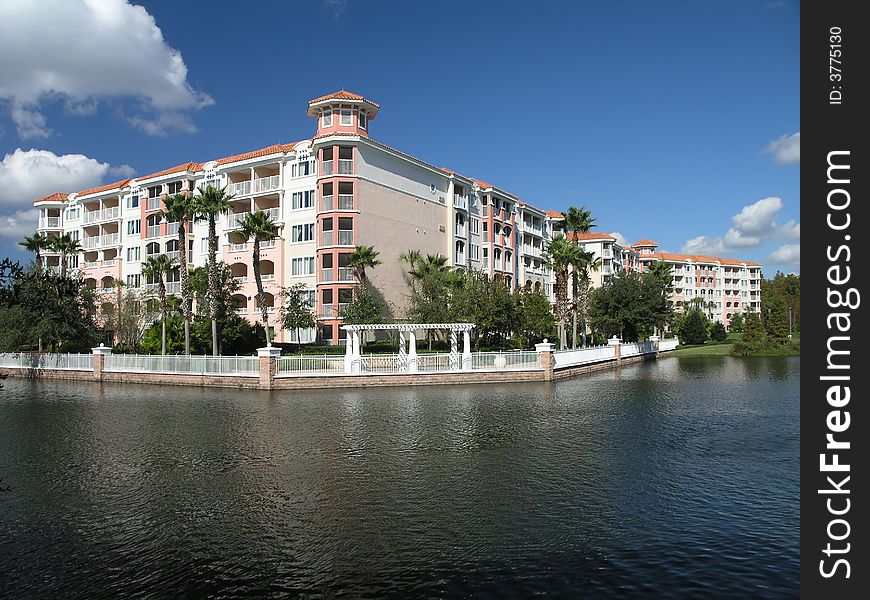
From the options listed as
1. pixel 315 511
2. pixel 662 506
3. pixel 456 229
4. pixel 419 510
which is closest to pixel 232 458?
pixel 315 511

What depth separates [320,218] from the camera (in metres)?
48.0

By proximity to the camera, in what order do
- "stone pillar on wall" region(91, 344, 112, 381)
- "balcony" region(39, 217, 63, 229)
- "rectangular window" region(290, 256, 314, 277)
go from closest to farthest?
"stone pillar on wall" region(91, 344, 112, 381) < "rectangular window" region(290, 256, 314, 277) < "balcony" region(39, 217, 63, 229)

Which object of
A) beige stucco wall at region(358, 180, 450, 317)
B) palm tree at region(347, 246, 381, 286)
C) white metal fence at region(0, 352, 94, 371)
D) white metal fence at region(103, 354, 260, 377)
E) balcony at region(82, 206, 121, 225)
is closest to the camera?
white metal fence at region(103, 354, 260, 377)

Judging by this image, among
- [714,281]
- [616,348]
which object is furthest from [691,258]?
[616,348]

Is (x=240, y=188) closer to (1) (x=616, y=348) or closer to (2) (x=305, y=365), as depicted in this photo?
(2) (x=305, y=365)

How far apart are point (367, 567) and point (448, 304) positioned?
3426 centimetres

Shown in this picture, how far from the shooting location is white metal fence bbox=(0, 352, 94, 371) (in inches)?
1516

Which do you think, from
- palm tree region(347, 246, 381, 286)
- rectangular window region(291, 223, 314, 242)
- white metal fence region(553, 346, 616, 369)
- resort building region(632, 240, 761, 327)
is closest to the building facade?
rectangular window region(291, 223, 314, 242)

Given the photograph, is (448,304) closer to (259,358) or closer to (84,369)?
(259,358)

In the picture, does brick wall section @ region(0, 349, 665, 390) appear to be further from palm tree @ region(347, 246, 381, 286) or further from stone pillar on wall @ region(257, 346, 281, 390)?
palm tree @ region(347, 246, 381, 286)

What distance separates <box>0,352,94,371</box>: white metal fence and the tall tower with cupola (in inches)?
608

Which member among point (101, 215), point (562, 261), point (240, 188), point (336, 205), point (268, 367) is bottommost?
point (268, 367)

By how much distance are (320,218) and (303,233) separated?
268cm

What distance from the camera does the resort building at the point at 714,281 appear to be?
130 meters
